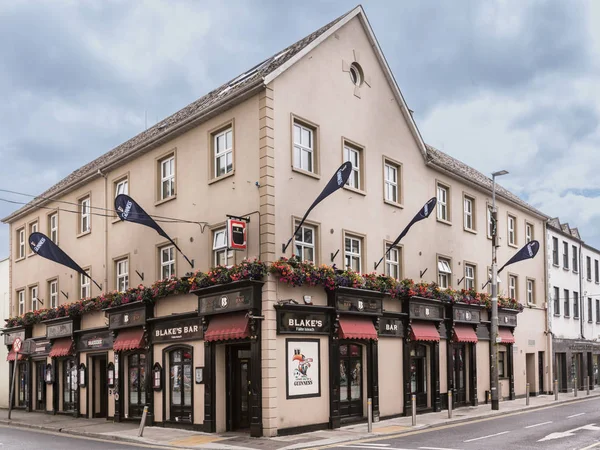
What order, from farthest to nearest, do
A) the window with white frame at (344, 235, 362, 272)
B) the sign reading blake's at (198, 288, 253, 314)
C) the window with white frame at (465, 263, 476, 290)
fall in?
the window with white frame at (465, 263, 476, 290) → the window with white frame at (344, 235, 362, 272) → the sign reading blake's at (198, 288, 253, 314)

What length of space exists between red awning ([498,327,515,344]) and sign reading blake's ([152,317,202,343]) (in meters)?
16.7

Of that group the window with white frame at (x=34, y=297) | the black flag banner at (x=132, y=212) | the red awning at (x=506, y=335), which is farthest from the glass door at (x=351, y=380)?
the window with white frame at (x=34, y=297)

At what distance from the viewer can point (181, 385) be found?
76.8 ft

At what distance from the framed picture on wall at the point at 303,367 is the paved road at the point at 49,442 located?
14.8 ft

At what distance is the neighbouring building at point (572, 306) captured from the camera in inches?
1615

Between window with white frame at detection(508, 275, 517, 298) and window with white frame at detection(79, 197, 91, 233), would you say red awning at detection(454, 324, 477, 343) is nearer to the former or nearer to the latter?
window with white frame at detection(508, 275, 517, 298)

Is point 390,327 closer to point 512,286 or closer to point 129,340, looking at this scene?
point 129,340

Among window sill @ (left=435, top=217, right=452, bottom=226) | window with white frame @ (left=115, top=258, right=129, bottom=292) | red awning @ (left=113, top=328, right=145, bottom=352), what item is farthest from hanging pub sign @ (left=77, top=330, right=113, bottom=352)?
window sill @ (left=435, top=217, right=452, bottom=226)

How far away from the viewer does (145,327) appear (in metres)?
24.9

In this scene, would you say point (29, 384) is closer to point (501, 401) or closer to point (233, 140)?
point (233, 140)

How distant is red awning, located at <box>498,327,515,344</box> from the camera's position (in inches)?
1312

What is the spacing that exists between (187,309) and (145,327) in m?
2.61

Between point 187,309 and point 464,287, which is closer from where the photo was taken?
point 187,309

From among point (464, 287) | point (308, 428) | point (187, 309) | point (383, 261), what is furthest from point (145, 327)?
point (464, 287)
